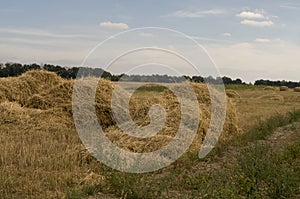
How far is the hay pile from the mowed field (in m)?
0.03

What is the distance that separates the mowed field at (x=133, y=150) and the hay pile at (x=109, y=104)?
0.03 meters

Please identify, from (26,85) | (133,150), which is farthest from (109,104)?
(133,150)

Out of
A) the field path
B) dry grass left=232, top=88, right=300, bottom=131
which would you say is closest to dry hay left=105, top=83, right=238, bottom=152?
the field path

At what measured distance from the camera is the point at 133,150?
807cm

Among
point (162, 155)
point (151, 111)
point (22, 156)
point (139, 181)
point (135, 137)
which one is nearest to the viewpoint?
point (139, 181)

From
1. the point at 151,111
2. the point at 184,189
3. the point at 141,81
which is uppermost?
the point at 141,81

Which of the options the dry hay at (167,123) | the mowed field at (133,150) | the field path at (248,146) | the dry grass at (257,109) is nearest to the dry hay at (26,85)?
the mowed field at (133,150)

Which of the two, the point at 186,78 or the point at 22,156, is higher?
the point at 186,78

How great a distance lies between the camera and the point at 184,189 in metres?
6.06

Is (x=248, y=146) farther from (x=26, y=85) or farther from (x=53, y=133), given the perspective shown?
(x=26, y=85)

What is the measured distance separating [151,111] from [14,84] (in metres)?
6.39

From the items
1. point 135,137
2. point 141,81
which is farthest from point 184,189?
point 141,81

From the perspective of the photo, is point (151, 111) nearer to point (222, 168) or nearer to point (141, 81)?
point (141, 81)

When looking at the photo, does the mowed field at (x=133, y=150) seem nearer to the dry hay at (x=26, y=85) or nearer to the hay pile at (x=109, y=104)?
the hay pile at (x=109, y=104)
